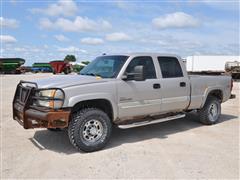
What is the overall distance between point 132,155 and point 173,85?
7.33 feet

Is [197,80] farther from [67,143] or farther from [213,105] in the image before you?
[67,143]

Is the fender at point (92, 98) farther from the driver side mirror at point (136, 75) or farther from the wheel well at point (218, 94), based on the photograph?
the wheel well at point (218, 94)

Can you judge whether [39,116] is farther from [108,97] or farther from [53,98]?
[108,97]

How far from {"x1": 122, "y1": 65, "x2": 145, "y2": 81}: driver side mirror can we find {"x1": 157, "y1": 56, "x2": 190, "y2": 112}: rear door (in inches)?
36.1

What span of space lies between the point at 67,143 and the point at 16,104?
133 cm

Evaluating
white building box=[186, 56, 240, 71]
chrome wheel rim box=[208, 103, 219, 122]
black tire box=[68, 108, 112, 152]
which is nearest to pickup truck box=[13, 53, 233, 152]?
black tire box=[68, 108, 112, 152]

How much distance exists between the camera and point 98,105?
5.55m

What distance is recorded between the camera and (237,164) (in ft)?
15.3

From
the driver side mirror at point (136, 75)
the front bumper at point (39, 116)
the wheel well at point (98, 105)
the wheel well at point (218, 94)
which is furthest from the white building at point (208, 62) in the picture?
the front bumper at point (39, 116)

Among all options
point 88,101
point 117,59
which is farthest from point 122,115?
point 117,59

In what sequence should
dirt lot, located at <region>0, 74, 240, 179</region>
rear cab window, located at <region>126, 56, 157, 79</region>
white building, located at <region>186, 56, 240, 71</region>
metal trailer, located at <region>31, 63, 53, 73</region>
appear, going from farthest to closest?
metal trailer, located at <region>31, 63, 53, 73</region> → white building, located at <region>186, 56, 240, 71</region> → rear cab window, located at <region>126, 56, 157, 79</region> → dirt lot, located at <region>0, 74, 240, 179</region>

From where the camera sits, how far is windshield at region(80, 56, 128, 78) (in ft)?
19.0

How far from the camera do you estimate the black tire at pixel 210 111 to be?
7543 mm

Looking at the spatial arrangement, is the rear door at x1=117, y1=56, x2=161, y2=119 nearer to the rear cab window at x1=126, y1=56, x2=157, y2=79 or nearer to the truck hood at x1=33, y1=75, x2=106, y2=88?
the rear cab window at x1=126, y1=56, x2=157, y2=79
